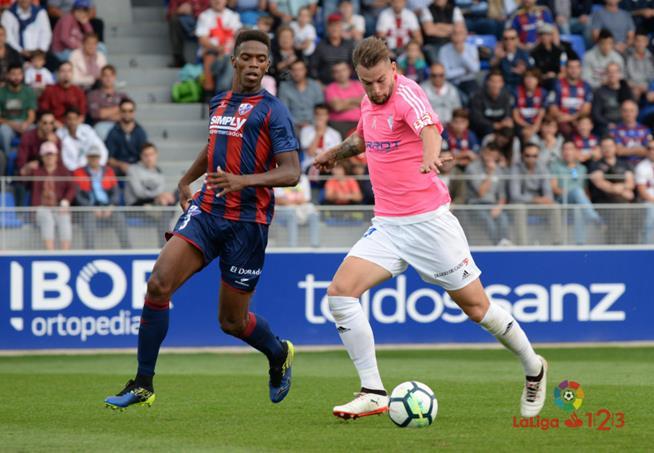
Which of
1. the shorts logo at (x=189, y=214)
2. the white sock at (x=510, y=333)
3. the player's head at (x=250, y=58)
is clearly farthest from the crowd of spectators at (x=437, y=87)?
the white sock at (x=510, y=333)

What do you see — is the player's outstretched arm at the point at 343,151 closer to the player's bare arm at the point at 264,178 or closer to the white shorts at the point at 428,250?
the player's bare arm at the point at 264,178

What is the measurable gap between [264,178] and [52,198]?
663 centimetres

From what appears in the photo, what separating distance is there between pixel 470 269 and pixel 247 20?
11.1 m

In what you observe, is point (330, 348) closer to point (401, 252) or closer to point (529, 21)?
point (401, 252)

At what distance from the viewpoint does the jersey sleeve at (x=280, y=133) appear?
823 centimetres

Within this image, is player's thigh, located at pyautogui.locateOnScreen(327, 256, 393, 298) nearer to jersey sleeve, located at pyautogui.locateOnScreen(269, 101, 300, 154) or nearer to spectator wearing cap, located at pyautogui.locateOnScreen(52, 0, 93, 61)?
jersey sleeve, located at pyautogui.locateOnScreen(269, 101, 300, 154)

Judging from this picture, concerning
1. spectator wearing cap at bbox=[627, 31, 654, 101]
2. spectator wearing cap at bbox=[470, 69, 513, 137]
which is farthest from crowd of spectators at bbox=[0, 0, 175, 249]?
spectator wearing cap at bbox=[627, 31, 654, 101]

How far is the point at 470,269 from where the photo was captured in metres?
8.03

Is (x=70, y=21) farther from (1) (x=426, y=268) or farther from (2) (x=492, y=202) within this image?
(1) (x=426, y=268)

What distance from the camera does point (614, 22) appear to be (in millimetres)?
20219

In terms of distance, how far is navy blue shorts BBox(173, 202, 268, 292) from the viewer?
822 cm

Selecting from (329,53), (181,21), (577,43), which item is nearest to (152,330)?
(329,53)

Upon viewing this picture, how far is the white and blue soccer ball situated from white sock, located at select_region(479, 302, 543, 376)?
0.66 meters

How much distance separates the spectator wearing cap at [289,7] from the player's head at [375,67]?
10.8 meters
